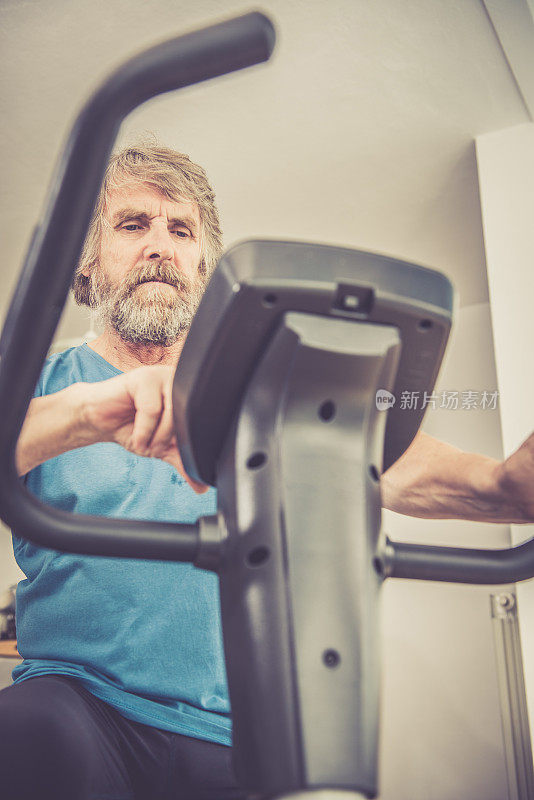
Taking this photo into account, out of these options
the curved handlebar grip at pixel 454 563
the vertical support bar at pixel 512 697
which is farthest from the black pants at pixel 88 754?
the vertical support bar at pixel 512 697

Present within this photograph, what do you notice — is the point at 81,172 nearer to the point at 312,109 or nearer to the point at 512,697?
the point at 312,109

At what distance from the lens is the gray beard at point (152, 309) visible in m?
1.07

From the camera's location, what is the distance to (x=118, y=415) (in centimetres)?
48

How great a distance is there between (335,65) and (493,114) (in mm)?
645

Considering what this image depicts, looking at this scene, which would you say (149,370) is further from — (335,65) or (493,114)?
(493,114)

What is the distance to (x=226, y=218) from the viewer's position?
315cm

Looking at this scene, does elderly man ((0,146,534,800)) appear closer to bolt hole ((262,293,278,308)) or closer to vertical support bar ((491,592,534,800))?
bolt hole ((262,293,278,308))

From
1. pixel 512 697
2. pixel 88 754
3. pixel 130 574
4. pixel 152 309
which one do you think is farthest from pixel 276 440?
pixel 512 697

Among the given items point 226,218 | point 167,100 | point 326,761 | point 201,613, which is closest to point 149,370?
point 326,761

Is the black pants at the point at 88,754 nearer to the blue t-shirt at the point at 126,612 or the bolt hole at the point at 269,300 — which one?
the blue t-shirt at the point at 126,612

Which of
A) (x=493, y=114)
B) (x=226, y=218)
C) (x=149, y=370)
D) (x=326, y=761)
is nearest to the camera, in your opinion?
(x=326, y=761)

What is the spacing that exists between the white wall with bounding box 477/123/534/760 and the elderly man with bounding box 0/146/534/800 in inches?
56.6

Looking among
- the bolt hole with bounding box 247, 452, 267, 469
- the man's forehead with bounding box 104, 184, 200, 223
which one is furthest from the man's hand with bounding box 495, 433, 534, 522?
the man's forehead with bounding box 104, 184, 200, 223

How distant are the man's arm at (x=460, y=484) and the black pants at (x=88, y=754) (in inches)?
13.6
